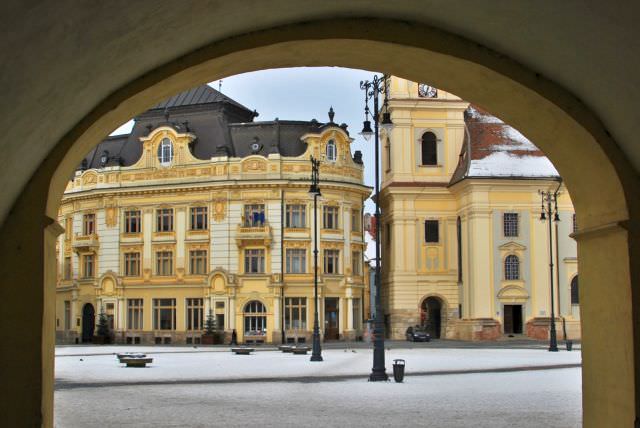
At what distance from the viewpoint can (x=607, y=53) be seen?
23.8ft

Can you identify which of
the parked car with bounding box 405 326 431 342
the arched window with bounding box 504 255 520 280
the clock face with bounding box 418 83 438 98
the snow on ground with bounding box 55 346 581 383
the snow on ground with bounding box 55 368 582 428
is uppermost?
the clock face with bounding box 418 83 438 98

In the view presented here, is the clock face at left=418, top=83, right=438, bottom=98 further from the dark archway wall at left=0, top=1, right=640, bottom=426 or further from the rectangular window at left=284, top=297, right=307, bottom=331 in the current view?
the dark archway wall at left=0, top=1, right=640, bottom=426

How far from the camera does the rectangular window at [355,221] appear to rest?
65.0 m

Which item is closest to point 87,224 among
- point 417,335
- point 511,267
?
point 417,335

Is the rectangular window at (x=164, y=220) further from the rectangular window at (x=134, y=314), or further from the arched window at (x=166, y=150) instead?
the rectangular window at (x=134, y=314)

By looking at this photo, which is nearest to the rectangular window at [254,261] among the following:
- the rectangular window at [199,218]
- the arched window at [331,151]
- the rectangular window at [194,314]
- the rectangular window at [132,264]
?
the rectangular window at [199,218]

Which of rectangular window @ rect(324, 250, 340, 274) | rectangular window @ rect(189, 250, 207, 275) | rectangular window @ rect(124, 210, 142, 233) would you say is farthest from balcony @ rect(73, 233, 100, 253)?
rectangular window @ rect(324, 250, 340, 274)

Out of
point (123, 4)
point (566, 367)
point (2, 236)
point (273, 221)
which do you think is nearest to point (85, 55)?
point (123, 4)

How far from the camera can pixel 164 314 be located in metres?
63.3

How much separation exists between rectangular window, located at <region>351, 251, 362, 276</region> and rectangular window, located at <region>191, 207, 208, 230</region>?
34.0 feet

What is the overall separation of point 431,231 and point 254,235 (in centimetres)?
1361

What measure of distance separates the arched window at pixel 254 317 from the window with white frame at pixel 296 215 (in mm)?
5736

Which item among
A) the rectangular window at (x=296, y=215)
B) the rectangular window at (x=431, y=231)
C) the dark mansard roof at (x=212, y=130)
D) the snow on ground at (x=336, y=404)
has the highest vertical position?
the dark mansard roof at (x=212, y=130)

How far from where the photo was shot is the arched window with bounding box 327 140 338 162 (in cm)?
6359
